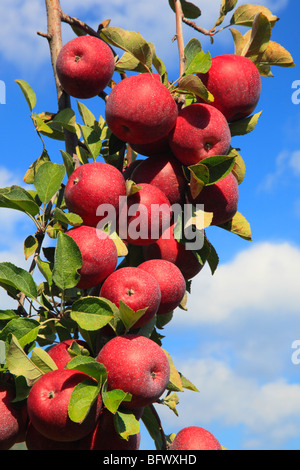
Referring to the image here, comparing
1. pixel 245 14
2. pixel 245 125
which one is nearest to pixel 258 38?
pixel 245 14

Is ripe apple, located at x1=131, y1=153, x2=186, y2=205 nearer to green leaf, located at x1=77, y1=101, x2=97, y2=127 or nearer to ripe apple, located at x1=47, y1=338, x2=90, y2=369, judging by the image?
green leaf, located at x1=77, y1=101, x2=97, y2=127

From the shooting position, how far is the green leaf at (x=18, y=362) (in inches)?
53.3

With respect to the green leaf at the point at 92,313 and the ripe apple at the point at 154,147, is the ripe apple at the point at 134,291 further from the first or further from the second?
the ripe apple at the point at 154,147

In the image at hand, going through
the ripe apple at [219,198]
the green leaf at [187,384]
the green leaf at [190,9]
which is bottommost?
the green leaf at [187,384]

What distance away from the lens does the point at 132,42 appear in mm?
1716

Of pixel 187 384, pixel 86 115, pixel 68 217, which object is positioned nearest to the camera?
pixel 68 217

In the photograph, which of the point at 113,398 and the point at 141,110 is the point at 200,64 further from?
the point at 113,398

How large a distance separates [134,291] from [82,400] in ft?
0.99

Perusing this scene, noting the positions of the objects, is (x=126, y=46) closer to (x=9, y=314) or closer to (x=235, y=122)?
(x=235, y=122)

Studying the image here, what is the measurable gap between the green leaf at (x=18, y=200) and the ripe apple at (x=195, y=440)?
0.75 metres

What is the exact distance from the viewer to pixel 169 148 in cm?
173

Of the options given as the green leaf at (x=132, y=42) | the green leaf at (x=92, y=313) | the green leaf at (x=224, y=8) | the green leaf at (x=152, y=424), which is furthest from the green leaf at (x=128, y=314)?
the green leaf at (x=224, y=8)
